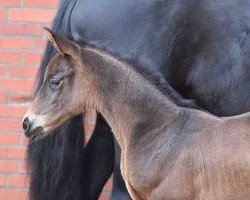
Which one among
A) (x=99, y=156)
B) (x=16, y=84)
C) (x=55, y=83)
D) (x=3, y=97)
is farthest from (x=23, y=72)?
(x=55, y=83)

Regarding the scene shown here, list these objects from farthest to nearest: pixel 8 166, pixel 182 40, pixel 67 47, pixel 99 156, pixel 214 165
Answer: pixel 8 166 → pixel 99 156 → pixel 182 40 → pixel 67 47 → pixel 214 165

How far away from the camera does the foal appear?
3021 millimetres

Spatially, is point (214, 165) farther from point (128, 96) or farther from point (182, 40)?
point (182, 40)

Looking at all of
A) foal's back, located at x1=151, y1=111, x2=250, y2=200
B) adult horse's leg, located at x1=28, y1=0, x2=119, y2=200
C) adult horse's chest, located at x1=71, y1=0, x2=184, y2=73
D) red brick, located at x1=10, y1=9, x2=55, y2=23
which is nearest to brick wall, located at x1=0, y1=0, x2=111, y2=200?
red brick, located at x1=10, y1=9, x2=55, y2=23

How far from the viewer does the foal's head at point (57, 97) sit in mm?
3268

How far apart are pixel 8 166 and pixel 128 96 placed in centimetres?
157

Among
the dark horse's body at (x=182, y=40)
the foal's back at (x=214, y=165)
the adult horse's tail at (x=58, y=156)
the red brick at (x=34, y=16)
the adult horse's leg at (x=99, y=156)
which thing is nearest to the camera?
the foal's back at (x=214, y=165)

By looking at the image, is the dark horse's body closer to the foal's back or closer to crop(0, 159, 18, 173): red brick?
the foal's back

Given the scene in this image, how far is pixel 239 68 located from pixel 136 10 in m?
0.52

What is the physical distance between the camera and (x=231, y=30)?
3.51 meters

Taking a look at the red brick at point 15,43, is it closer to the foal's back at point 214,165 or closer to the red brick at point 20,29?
the red brick at point 20,29

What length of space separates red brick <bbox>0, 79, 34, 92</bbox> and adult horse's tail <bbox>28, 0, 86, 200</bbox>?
817 mm

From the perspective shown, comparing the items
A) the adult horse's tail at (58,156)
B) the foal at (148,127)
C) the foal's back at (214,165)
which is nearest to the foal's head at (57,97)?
the foal at (148,127)

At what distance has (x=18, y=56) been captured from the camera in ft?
14.8
